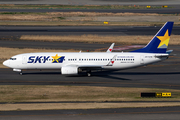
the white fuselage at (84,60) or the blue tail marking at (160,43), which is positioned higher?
the blue tail marking at (160,43)

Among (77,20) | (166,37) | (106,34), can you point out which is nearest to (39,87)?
(166,37)

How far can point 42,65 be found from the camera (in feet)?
171

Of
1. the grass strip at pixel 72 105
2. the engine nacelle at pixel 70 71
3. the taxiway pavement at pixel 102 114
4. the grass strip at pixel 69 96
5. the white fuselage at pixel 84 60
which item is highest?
the white fuselage at pixel 84 60

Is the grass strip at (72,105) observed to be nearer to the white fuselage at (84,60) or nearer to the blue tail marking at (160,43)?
the white fuselage at (84,60)

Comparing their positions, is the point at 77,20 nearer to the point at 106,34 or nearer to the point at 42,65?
the point at 106,34

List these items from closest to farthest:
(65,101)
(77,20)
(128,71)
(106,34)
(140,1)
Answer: (65,101)
(128,71)
(106,34)
(77,20)
(140,1)

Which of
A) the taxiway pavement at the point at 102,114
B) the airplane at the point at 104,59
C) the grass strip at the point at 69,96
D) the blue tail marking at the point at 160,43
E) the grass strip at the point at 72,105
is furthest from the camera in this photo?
the blue tail marking at the point at 160,43

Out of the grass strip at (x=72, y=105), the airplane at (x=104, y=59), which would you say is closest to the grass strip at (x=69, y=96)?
the grass strip at (x=72, y=105)

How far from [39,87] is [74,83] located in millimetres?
5934

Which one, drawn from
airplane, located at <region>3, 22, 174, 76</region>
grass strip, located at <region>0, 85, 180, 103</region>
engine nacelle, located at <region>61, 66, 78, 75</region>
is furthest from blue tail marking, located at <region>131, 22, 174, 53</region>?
engine nacelle, located at <region>61, 66, 78, 75</region>

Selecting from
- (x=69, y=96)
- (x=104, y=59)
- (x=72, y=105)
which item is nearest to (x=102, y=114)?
(x=72, y=105)

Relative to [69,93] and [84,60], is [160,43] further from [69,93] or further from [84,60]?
[69,93]

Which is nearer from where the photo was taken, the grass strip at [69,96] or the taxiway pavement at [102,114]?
the taxiway pavement at [102,114]

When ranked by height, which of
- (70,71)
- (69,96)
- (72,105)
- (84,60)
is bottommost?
(72,105)
